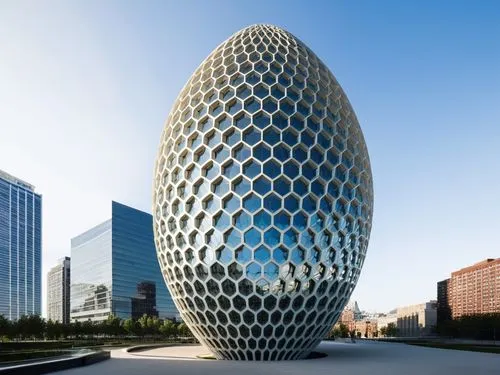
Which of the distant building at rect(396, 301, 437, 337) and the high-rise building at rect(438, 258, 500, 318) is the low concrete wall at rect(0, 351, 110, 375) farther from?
the distant building at rect(396, 301, 437, 337)

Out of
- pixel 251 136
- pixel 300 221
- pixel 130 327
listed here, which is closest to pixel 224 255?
pixel 300 221

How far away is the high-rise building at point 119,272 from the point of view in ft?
287

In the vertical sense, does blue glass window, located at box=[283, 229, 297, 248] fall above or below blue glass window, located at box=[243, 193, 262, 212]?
below

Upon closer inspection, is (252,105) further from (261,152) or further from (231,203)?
(231,203)

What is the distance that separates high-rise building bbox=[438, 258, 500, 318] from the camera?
9944cm

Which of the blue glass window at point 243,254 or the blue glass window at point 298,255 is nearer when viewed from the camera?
the blue glass window at point 243,254

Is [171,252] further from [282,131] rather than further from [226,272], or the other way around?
[282,131]

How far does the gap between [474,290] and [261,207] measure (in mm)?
102503

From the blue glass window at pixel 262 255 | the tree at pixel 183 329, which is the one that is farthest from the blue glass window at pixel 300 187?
the tree at pixel 183 329

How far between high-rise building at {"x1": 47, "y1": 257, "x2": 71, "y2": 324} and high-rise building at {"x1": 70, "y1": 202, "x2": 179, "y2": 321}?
41.8 m

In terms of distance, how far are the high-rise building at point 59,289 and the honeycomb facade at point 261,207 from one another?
13023 cm

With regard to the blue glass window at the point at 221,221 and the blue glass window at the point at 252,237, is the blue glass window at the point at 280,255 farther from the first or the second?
the blue glass window at the point at 221,221

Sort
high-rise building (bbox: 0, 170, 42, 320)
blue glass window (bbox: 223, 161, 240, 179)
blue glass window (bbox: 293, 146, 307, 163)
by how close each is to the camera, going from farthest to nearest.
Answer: high-rise building (bbox: 0, 170, 42, 320)
blue glass window (bbox: 293, 146, 307, 163)
blue glass window (bbox: 223, 161, 240, 179)

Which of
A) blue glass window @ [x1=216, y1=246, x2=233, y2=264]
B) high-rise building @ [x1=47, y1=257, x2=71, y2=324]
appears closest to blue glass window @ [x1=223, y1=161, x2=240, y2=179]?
blue glass window @ [x1=216, y1=246, x2=233, y2=264]
